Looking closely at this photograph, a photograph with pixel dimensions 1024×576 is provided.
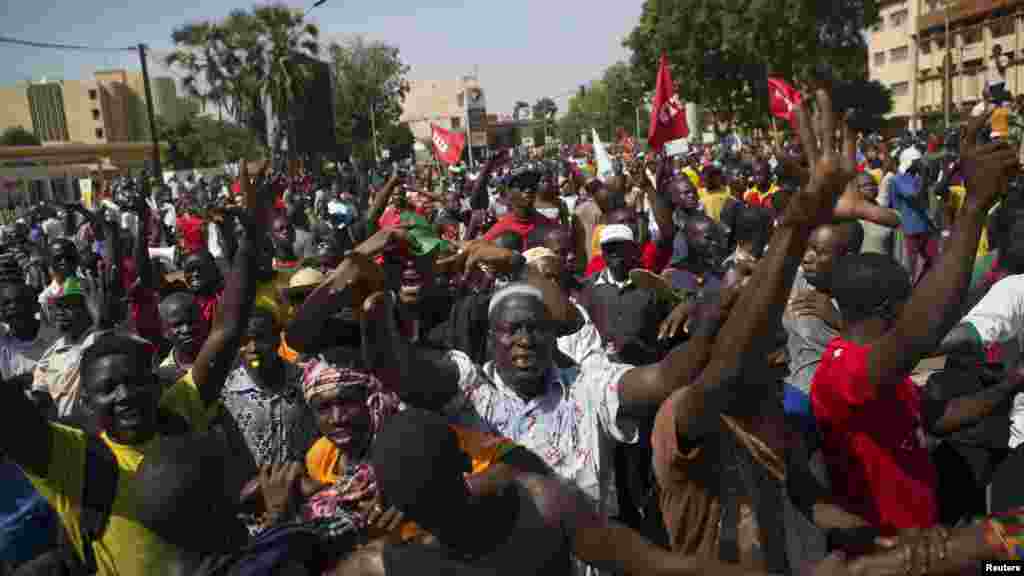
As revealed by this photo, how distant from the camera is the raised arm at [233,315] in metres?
2.91

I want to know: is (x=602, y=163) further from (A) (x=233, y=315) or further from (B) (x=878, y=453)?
(B) (x=878, y=453)

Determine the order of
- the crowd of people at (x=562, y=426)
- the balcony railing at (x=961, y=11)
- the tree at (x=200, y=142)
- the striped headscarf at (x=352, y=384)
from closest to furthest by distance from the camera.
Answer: the crowd of people at (x=562, y=426)
the striped headscarf at (x=352, y=384)
the balcony railing at (x=961, y=11)
the tree at (x=200, y=142)

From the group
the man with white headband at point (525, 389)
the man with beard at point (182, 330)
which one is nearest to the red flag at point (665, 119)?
the man with beard at point (182, 330)

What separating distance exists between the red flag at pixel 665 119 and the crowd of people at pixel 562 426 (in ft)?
19.9

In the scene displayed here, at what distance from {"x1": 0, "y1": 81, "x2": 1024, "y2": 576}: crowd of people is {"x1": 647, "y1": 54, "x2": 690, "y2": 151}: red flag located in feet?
19.9

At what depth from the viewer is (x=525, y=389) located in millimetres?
2764

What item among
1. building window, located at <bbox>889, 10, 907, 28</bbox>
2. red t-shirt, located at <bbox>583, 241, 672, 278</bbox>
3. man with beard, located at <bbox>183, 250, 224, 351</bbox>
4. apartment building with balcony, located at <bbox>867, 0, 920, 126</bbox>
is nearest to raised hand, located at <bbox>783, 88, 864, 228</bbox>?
man with beard, located at <bbox>183, 250, 224, 351</bbox>

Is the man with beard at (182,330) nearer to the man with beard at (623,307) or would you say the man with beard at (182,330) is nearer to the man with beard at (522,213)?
the man with beard at (623,307)

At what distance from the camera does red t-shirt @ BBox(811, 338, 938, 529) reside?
89.5 inches

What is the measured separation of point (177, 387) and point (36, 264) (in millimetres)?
7316

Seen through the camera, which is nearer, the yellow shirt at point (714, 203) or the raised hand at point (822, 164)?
the raised hand at point (822, 164)

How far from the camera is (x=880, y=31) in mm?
63375

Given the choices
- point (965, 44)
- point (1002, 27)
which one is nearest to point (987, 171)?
point (1002, 27)

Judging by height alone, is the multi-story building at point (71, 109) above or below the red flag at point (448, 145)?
above
